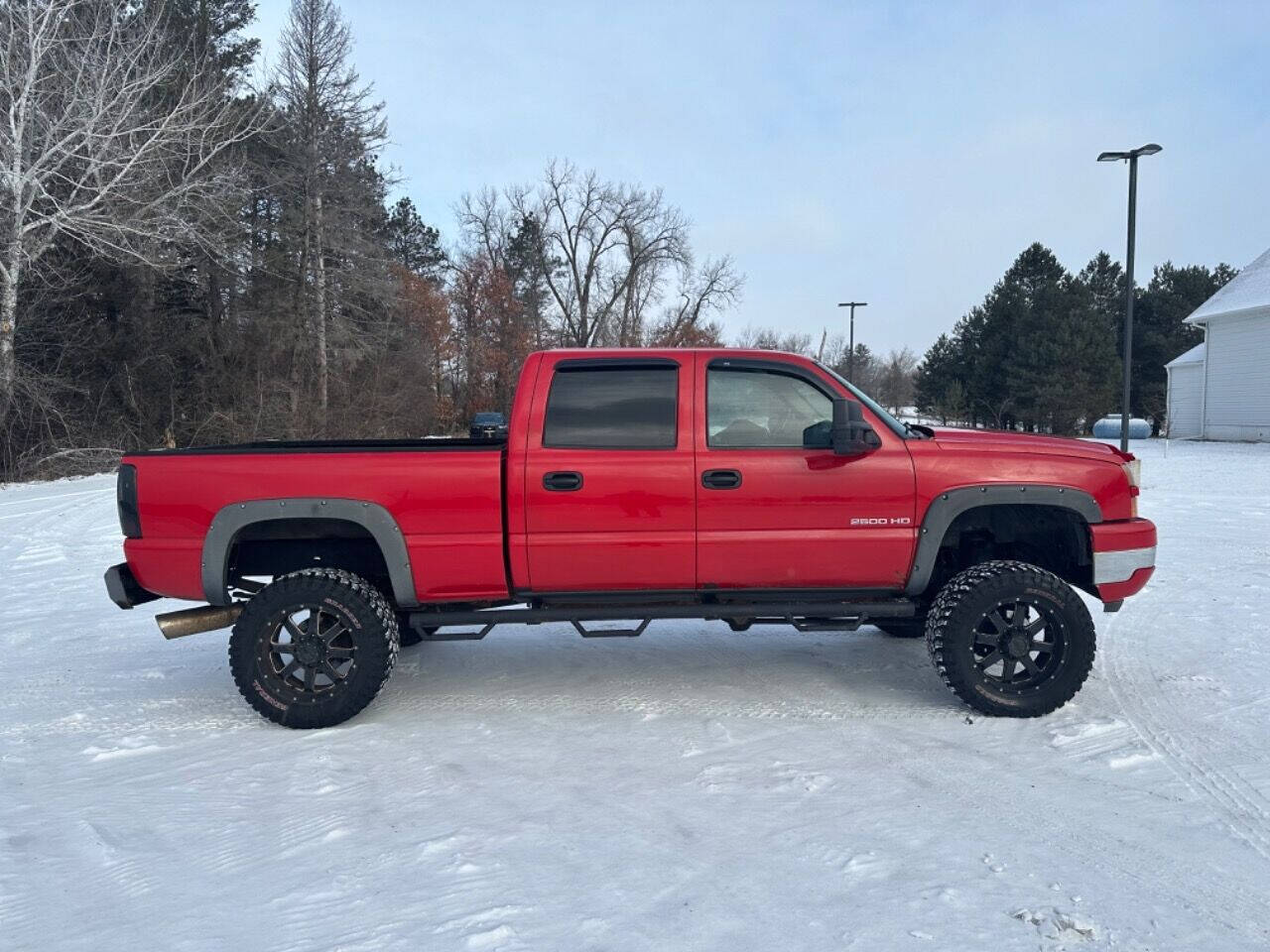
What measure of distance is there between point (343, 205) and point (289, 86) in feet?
13.4

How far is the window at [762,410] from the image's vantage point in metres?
4.55

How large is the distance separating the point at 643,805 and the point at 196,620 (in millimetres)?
2584

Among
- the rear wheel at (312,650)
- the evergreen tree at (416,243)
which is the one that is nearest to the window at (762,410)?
the rear wheel at (312,650)

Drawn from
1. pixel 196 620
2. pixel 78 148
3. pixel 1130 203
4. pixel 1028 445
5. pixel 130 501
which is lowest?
pixel 196 620

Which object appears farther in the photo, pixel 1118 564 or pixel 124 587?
pixel 1118 564

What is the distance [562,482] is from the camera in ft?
14.4

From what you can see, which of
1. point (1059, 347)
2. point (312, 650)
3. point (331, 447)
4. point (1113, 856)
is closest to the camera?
point (1113, 856)

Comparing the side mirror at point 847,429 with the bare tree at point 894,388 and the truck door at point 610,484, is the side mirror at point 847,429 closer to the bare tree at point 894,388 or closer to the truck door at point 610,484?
the truck door at point 610,484

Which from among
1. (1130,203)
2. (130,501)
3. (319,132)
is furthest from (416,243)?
(130,501)

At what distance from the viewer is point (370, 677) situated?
14.5 feet

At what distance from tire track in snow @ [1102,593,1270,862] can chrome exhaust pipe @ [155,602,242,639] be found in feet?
15.1

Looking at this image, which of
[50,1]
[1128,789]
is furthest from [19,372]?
[1128,789]

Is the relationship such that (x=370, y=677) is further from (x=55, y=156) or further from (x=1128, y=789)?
(x=55, y=156)

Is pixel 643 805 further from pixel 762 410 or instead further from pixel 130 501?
pixel 130 501
